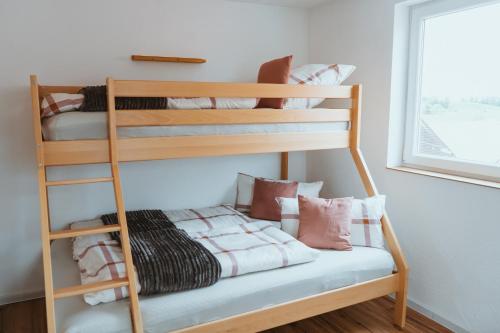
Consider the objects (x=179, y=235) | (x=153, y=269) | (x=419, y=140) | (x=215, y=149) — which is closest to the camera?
(x=153, y=269)

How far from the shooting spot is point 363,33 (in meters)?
3.11

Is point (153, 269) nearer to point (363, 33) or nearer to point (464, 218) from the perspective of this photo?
point (464, 218)

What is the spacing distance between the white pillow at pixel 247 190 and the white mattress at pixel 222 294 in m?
0.81

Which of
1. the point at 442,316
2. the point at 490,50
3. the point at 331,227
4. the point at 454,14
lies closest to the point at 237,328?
the point at 331,227

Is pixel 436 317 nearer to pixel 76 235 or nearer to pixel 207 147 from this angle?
pixel 207 147

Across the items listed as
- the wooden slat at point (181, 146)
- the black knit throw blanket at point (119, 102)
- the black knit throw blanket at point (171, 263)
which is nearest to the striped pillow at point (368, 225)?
the wooden slat at point (181, 146)

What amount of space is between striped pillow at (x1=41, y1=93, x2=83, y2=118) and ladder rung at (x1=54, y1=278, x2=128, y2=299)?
88cm

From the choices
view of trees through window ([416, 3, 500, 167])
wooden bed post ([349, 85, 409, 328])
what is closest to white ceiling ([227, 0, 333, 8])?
view of trees through window ([416, 3, 500, 167])

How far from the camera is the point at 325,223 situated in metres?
2.60

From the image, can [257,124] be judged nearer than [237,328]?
No

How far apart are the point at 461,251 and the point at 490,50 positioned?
121 cm

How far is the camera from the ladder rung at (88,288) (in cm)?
174

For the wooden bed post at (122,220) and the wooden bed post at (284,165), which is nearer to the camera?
the wooden bed post at (122,220)

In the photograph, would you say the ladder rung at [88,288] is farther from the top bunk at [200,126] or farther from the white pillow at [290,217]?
the white pillow at [290,217]
